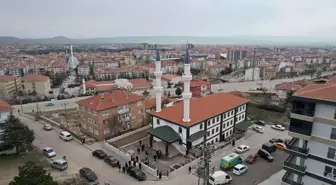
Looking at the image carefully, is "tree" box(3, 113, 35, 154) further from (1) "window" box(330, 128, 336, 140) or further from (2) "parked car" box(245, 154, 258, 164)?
(1) "window" box(330, 128, 336, 140)

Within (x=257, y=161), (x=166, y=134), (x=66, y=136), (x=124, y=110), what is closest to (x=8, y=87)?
(x=66, y=136)

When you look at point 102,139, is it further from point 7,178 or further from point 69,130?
point 7,178

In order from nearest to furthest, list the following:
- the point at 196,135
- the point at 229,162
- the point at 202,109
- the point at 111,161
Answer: the point at 229,162 < the point at 111,161 < the point at 196,135 < the point at 202,109

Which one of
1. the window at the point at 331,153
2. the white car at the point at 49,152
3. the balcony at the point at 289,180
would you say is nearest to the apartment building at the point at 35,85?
the white car at the point at 49,152

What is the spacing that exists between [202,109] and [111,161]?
33.7 feet

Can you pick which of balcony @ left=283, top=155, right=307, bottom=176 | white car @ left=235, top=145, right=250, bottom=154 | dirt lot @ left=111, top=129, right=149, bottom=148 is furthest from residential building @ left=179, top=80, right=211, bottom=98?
balcony @ left=283, top=155, right=307, bottom=176

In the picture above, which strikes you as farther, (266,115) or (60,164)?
(266,115)

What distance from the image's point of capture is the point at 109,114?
26.2 m

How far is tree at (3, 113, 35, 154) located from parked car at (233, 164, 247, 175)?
18369 mm

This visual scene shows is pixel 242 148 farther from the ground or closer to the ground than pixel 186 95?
closer to the ground

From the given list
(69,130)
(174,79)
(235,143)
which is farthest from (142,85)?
(235,143)

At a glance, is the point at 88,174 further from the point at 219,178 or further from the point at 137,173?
the point at 219,178

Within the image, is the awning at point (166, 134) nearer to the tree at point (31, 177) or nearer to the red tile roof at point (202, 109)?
the red tile roof at point (202, 109)

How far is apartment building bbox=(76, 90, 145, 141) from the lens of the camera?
2566cm
